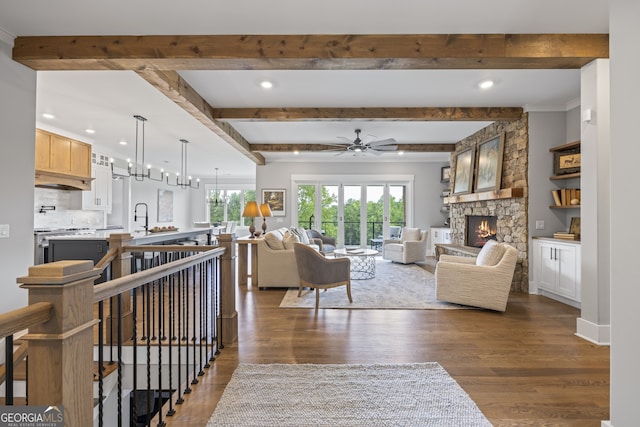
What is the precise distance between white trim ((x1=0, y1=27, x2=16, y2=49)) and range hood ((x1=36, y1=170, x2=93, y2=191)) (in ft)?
10.9

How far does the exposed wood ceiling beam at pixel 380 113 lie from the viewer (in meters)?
4.76

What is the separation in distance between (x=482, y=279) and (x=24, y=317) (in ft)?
13.4

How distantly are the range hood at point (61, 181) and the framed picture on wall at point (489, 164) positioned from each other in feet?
24.5

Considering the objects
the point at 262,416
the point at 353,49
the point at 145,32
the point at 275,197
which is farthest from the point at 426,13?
the point at 275,197

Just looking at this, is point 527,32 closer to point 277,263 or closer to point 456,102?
point 456,102

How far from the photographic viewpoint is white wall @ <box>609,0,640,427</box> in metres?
1.52

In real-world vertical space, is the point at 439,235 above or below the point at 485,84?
below

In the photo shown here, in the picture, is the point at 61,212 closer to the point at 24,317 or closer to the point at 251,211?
the point at 251,211

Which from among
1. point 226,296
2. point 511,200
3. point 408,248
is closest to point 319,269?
point 226,296

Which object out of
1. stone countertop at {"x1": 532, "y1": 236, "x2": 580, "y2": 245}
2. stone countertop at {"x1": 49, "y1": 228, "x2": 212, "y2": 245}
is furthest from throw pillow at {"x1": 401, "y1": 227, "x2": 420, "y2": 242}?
stone countertop at {"x1": 49, "y1": 228, "x2": 212, "y2": 245}

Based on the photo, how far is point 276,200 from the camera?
8.70m

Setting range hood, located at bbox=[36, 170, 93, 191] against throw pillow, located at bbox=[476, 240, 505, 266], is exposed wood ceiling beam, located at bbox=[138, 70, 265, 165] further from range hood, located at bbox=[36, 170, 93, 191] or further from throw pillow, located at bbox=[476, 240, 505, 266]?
throw pillow, located at bbox=[476, 240, 505, 266]

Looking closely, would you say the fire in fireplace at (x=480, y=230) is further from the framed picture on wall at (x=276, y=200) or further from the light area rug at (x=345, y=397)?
the framed picture on wall at (x=276, y=200)

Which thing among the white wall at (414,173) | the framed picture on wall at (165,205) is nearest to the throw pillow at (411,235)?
the white wall at (414,173)
